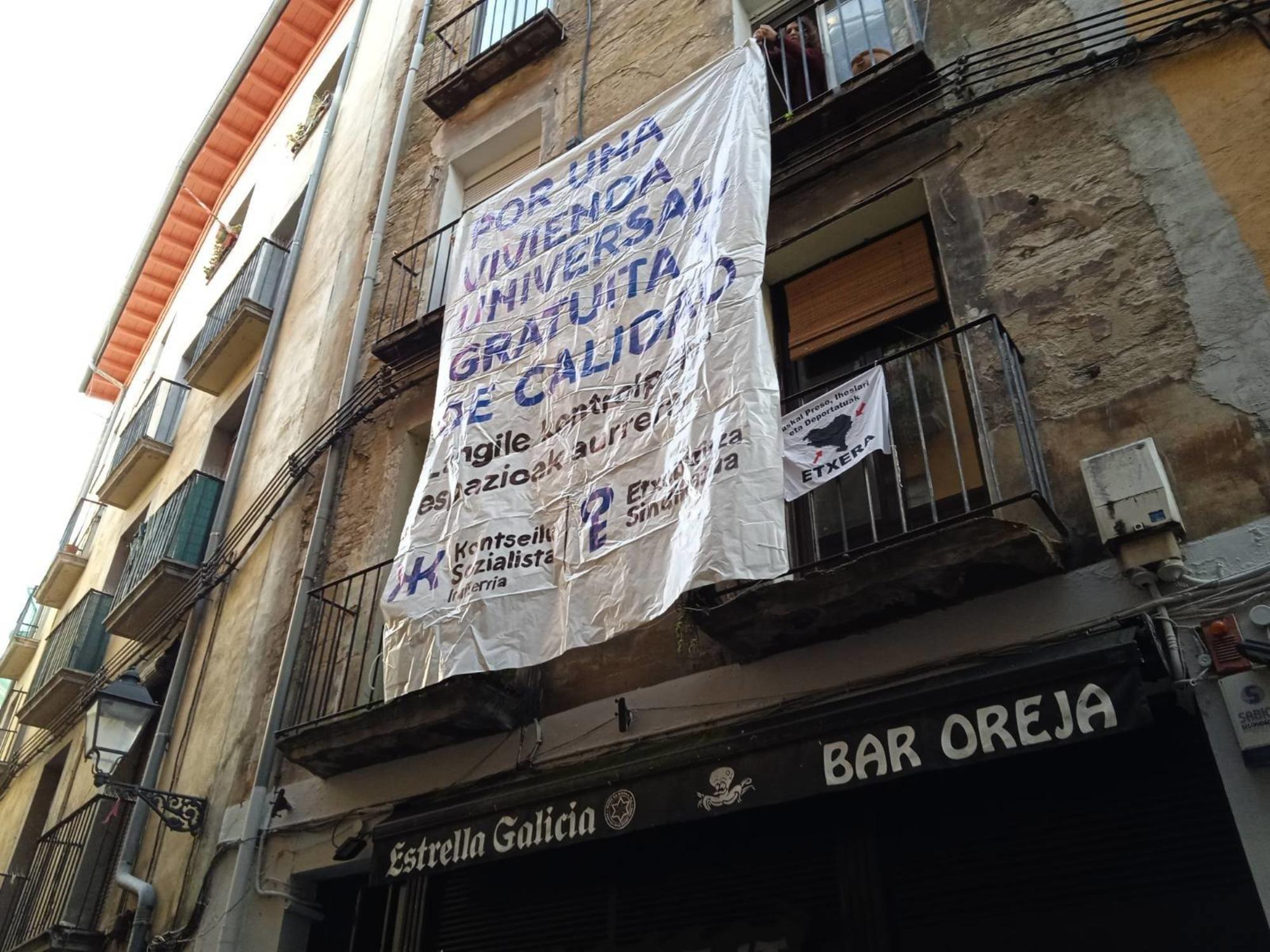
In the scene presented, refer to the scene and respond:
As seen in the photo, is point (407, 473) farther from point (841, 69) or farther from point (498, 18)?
point (498, 18)

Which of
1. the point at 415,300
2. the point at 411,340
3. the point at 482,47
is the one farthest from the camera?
the point at 482,47

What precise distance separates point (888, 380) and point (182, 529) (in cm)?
728

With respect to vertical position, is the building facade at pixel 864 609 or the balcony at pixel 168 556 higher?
the balcony at pixel 168 556

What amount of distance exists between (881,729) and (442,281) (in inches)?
239

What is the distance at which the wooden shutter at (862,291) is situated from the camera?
6.11 metres

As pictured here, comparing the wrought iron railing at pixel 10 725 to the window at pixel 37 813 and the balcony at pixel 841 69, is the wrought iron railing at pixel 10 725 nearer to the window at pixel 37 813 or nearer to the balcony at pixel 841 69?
the window at pixel 37 813

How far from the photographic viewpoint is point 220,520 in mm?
9758

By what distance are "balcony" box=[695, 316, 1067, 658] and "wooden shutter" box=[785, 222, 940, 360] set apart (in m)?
0.47

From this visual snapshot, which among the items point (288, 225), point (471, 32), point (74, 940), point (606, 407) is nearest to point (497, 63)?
point (471, 32)

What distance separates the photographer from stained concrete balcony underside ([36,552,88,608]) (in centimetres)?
1628

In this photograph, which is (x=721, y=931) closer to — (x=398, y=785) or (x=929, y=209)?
(x=398, y=785)

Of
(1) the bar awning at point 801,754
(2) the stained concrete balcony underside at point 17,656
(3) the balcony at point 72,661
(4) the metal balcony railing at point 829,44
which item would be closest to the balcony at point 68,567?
(2) the stained concrete balcony underside at point 17,656

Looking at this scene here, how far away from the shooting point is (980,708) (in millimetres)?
3971

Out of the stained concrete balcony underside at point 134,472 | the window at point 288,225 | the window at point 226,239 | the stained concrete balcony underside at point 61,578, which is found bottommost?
the stained concrete balcony underside at point 134,472
